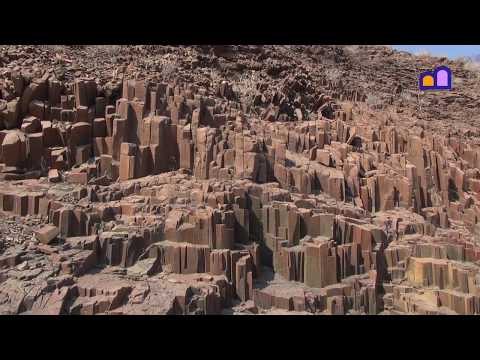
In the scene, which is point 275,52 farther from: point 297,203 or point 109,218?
point 109,218

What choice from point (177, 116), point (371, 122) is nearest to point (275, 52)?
point (371, 122)

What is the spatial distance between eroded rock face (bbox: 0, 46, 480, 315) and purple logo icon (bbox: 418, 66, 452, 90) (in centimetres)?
1033

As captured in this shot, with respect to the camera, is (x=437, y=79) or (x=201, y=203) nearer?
(x=201, y=203)

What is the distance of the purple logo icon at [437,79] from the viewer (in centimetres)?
2352

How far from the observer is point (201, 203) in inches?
352

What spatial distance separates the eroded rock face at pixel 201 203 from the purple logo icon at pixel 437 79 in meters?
10.3

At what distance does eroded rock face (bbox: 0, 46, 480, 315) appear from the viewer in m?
7.69

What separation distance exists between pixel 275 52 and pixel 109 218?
13.9 m

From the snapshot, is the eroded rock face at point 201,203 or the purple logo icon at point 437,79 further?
the purple logo icon at point 437,79

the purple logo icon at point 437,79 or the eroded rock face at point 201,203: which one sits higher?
the purple logo icon at point 437,79

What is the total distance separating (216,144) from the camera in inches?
404

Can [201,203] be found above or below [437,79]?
below

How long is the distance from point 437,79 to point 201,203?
857 inches

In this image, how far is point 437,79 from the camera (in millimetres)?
24578
